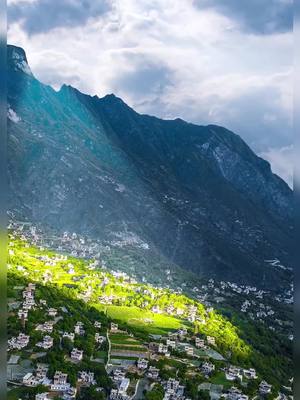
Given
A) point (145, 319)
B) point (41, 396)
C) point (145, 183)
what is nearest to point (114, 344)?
point (145, 319)

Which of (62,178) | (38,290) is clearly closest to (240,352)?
(38,290)

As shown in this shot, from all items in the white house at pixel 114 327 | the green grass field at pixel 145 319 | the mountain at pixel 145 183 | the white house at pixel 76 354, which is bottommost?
the white house at pixel 76 354

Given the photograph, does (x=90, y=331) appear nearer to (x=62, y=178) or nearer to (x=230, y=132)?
(x=62, y=178)

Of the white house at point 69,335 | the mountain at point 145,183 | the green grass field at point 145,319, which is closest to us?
the white house at point 69,335

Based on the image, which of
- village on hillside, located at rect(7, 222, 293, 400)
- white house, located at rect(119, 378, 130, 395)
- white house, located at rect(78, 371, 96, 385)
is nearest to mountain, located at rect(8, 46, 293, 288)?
village on hillside, located at rect(7, 222, 293, 400)

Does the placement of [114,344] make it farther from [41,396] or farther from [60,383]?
[41,396]

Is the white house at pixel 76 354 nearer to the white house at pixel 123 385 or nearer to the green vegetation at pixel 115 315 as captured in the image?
the green vegetation at pixel 115 315

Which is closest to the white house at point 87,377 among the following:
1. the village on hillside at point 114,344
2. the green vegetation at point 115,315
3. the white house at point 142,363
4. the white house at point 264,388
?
the village on hillside at point 114,344

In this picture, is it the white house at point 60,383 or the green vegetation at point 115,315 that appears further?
the green vegetation at point 115,315
